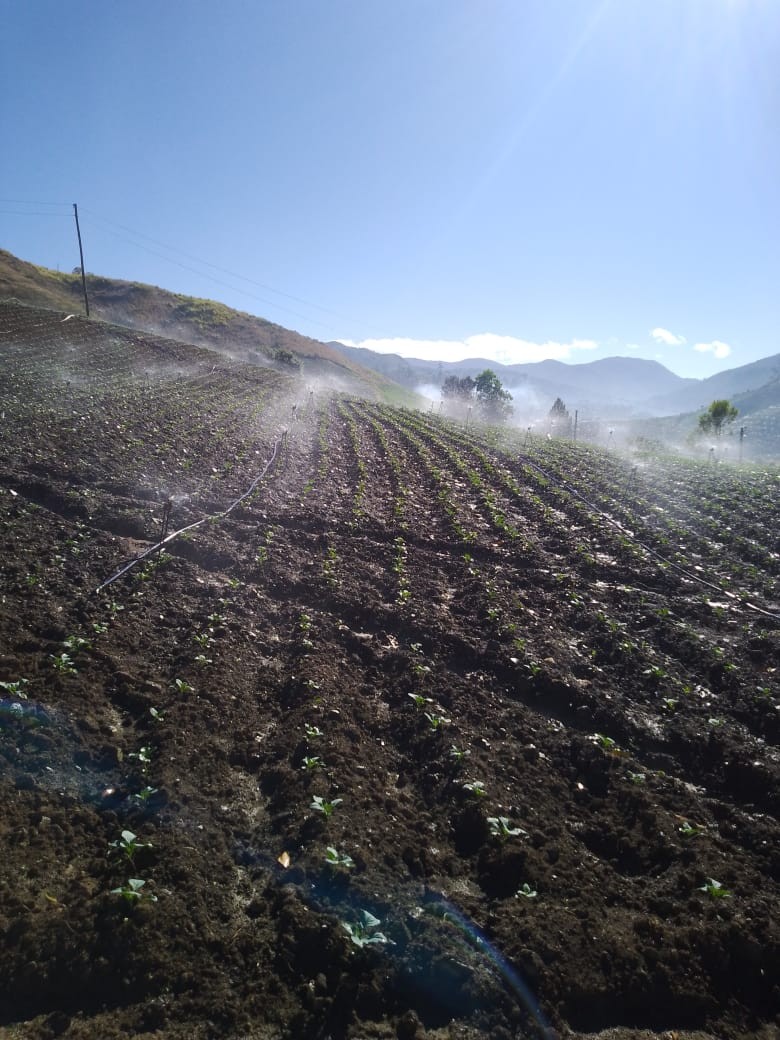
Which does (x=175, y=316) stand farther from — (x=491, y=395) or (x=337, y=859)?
(x=337, y=859)

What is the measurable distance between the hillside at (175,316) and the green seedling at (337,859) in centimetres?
5647

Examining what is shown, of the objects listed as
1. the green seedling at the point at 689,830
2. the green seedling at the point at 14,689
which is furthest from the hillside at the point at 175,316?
the green seedling at the point at 689,830

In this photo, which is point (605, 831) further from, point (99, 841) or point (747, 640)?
point (747, 640)

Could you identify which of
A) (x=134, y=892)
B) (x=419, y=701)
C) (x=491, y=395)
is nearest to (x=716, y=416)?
(x=491, y=395)

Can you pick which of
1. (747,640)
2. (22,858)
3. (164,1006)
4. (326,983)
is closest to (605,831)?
(326,983)

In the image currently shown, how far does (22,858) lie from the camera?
347cm

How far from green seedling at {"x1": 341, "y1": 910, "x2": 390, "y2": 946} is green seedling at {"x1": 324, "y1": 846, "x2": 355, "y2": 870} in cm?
31

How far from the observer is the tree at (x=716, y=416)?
1812 inches

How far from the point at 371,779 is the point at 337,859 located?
3.40 feet

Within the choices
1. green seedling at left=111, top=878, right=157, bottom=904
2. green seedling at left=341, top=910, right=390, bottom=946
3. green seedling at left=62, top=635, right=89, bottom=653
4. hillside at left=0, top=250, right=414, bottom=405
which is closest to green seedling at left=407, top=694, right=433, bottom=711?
green seedling at left=341, top=910, right=390, bottom=946

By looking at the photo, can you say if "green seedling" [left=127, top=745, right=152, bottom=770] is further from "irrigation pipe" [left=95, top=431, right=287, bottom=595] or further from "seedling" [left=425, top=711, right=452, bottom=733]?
"irrigation pipe" [left=95, top=431, right=287, bottom=595]

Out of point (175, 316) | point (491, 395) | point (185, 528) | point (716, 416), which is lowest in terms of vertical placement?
point (185, 528)

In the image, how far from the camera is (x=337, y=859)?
148 inches

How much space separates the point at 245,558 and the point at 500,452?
16.9 metres
